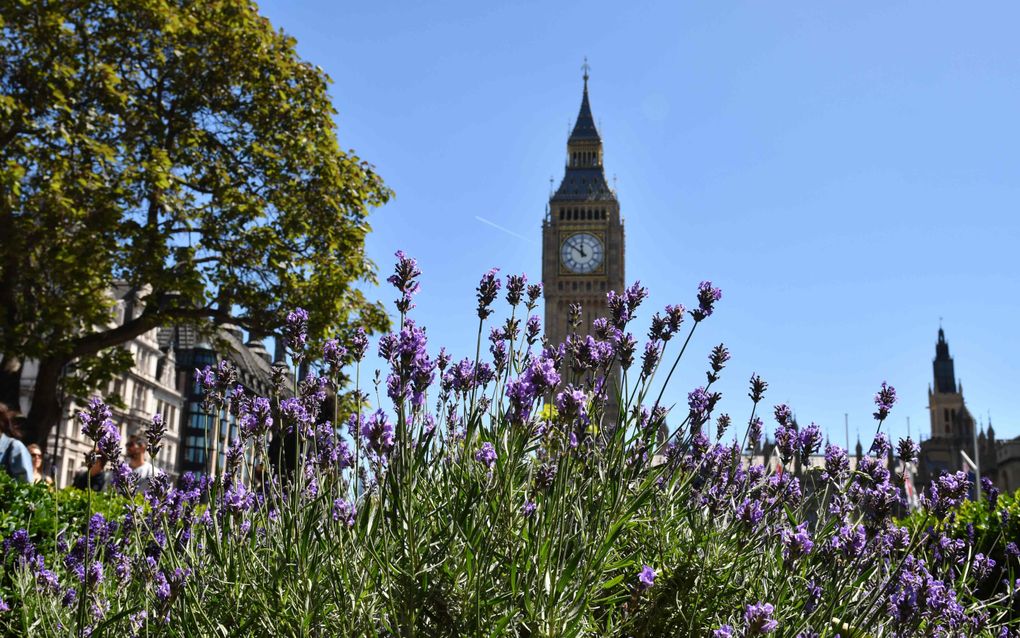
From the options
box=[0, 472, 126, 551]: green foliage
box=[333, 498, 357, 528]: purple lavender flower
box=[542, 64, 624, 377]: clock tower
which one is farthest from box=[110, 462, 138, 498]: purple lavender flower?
box=[542, 64, 624, 377]: clock tower

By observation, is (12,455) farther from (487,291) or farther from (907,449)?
(907,449)

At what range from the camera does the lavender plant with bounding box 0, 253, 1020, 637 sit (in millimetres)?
2525

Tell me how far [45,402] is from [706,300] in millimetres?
13594

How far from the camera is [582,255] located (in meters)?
86.6

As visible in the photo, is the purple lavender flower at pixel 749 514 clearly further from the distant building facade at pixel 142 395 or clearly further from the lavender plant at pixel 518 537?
the distant building facade at pixel 142 395

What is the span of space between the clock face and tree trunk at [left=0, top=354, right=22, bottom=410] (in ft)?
239

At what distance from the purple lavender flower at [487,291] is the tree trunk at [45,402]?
12812 mm

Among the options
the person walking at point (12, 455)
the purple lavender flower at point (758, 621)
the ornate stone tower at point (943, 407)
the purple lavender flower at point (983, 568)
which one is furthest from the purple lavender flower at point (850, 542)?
the ornate stone tower at point (943, 407)

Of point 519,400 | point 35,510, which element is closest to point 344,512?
point 519,400

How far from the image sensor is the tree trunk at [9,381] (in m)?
14.4

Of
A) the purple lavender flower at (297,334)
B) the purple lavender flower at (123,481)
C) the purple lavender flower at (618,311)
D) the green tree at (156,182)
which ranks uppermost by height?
the green tree at (156,182)

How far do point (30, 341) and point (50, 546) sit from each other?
8.42m

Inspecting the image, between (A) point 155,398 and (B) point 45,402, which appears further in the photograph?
(A) point 155,398

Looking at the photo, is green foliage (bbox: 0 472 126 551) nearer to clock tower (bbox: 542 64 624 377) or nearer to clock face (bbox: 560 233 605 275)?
clock tower (bbox: 542 64 624 377)
